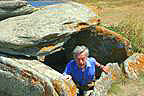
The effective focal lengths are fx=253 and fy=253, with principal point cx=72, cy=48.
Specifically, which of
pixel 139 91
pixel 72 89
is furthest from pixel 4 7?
pixel 139 91

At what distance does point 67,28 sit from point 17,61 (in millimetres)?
1252

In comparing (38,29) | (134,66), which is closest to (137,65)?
(134,66)

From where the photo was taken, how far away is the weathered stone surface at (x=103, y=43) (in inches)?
251

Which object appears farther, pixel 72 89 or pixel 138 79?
pixel 138 79

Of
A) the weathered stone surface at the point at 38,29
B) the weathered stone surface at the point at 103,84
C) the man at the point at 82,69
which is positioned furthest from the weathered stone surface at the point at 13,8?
the weathered stone surface at the point at 103,84

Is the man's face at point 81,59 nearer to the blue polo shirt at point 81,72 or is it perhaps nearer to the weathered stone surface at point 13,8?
the blue polo shirt at point 81,72

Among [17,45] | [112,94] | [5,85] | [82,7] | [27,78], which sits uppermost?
[82,7]

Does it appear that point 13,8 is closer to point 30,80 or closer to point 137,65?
point 30,80

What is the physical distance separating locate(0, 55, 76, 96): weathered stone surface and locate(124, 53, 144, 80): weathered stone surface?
199 cm

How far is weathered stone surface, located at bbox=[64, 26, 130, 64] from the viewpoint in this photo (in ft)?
20.9

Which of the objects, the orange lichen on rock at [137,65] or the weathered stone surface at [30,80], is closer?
the weathered stone surface at [30,80]

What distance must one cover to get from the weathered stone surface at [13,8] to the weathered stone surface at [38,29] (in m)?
0.14

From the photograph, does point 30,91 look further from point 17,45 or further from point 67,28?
point 67,28

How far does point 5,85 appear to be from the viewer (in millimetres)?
5262
